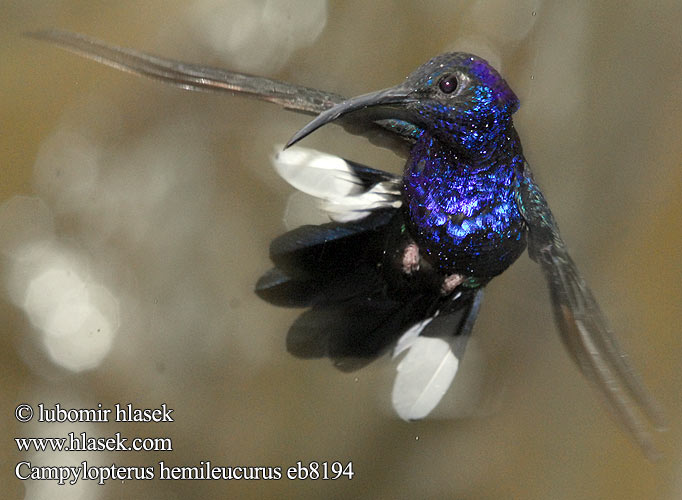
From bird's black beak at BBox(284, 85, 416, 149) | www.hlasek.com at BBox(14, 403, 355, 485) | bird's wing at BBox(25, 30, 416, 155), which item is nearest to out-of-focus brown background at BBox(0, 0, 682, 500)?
www.hlasek.com at BBox(14, 403, 355, 485)

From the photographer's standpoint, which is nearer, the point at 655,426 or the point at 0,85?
the point at 655,426

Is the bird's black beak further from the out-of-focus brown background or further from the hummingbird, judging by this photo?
the out-of-focus brown background

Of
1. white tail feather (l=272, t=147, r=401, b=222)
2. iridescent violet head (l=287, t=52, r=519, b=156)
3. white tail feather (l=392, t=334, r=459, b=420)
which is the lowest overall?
white tail feather (l=392, t=334, r=459, b=420)

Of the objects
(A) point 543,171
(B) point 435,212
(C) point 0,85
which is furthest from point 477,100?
(C) point 0,85

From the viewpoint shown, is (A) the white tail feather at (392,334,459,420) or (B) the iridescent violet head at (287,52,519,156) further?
(A) the white tail feather at (392,334,459,420)

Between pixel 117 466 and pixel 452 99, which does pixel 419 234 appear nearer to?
pixel 452 99

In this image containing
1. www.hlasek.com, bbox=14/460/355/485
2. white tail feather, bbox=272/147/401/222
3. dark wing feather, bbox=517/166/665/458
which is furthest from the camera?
www.hlasek.com, bbox=14/460/355/485

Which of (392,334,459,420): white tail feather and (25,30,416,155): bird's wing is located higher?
(25,30,416,155): bird's wing

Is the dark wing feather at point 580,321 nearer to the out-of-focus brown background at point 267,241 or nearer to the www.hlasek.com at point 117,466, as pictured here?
the out-of-focus brown background at point 267,241

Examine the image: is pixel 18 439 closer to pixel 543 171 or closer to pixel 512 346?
pixel 512 346
